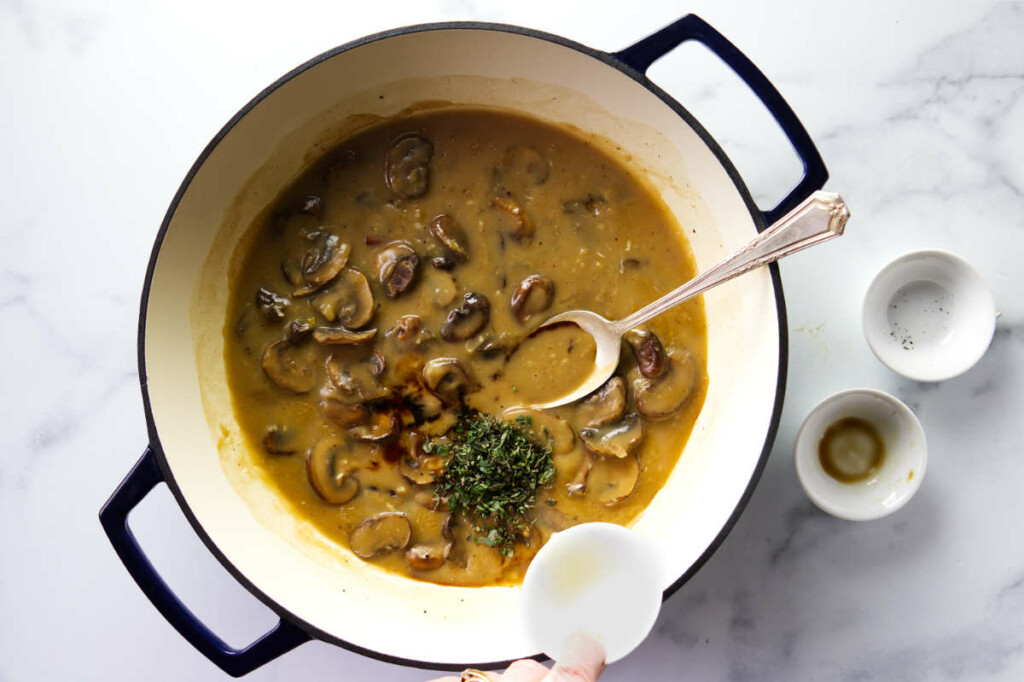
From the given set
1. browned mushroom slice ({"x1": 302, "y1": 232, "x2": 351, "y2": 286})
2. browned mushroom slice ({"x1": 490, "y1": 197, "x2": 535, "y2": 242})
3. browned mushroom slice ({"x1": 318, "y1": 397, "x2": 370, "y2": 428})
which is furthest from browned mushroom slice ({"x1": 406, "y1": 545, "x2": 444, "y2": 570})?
browned mushroom slice ({"x1": 490, "y1": 197, "x2": 535, "y2": 242})

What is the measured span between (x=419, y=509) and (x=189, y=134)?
1580mm

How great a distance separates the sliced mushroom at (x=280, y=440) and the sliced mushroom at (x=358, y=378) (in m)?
0.25

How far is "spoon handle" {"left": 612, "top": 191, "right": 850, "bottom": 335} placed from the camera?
2.40 m

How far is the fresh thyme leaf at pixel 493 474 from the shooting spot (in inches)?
111

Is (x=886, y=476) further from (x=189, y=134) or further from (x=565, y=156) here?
(x=189, y=134)

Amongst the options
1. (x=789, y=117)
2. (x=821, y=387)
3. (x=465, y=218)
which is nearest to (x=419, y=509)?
(x=465, y=218)

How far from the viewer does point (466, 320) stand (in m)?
2.87

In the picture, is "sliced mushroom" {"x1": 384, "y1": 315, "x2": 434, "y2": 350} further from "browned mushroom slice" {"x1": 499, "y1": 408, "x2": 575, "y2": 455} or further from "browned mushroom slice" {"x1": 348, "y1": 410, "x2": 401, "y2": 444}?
"browned mushroom slice" {"x1": 499, "y1": 408, "x2": 575, "y2": 455}

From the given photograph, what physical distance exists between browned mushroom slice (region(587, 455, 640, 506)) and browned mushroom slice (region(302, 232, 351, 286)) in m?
1.14

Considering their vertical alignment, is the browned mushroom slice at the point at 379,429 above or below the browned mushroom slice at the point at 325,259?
below

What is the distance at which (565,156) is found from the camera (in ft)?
9.68

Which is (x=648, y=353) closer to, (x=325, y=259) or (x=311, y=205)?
(x=325, y=259)

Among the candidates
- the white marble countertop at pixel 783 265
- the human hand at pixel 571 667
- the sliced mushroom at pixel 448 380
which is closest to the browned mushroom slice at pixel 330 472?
the sliced mushroom at pixel 448 380

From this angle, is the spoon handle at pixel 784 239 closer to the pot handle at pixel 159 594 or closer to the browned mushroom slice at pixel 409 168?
the browned mushroom slice at pixel 409 168
